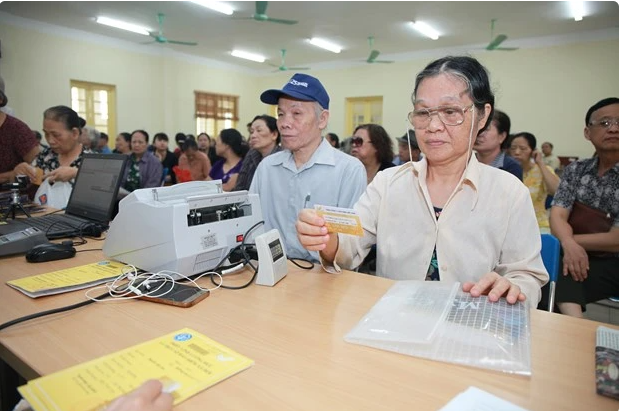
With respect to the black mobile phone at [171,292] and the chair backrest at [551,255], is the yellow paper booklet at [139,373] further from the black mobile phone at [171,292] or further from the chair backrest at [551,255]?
the chair backrest at [551,255]

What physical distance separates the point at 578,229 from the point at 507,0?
513cm

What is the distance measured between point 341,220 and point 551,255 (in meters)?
1.09

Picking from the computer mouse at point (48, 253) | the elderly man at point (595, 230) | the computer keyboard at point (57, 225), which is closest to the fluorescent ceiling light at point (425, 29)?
the elderly man at point (595, 230)

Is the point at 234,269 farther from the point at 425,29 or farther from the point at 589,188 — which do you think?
the point at 425,29

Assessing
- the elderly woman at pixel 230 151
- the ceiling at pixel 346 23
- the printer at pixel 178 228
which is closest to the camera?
the printer at pixel 178 228

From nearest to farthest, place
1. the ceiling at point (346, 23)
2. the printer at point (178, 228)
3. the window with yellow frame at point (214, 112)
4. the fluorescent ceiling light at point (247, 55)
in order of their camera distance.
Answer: the printer at point (178, 228)
the ceiling at point (346, 23)
the fluorescent ceiling light at point (247, 55)
the window with yellow frame at point (214, 112)

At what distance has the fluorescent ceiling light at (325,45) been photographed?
8.77 m

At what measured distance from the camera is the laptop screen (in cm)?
176

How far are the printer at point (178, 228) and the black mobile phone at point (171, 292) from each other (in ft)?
0.19

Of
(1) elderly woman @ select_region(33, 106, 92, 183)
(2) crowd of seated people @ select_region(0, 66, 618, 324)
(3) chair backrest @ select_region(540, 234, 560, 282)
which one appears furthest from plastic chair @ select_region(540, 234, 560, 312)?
(1) elderly woman @ select_region(33, 106, 92, 183)

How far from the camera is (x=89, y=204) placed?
6.15ft

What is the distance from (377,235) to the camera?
1.46m

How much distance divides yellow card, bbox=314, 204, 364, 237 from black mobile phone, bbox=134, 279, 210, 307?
375 mm

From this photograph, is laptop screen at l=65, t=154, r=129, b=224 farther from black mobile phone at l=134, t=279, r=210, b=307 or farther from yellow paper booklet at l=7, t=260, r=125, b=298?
black mobile phone at l=134, t=279, r=210, b=307
